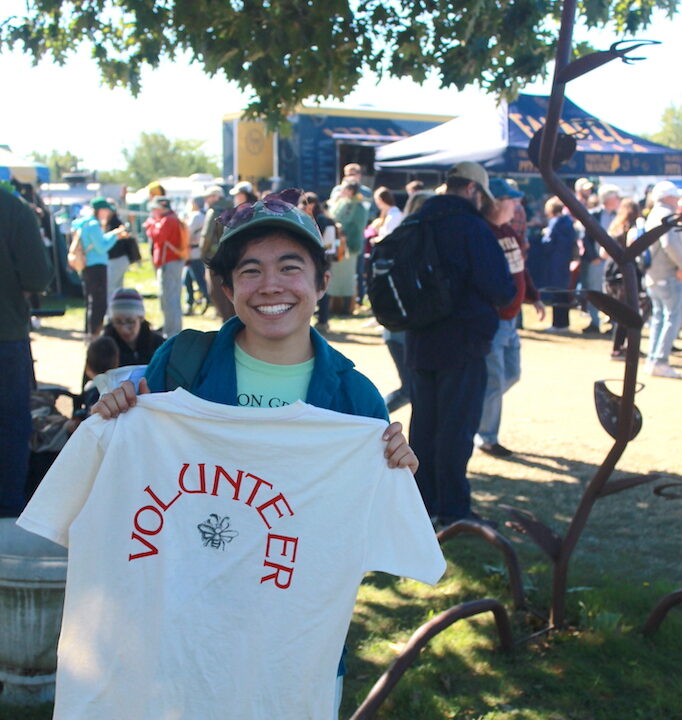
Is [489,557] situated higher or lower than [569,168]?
lower

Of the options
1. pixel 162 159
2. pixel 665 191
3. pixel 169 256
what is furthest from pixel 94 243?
pixel 162 159

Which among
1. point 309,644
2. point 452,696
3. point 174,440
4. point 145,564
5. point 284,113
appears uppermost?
point 284,113

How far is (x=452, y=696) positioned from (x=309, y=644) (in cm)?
169

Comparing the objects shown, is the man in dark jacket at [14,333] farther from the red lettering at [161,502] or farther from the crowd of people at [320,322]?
the red lettering at [161,502]

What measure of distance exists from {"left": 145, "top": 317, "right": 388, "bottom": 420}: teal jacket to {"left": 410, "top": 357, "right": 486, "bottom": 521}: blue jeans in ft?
9.54

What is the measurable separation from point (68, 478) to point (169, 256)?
34.8 ft

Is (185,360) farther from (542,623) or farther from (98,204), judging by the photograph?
(98,204)

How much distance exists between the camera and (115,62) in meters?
6.73

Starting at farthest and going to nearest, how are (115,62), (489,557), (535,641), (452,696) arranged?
(115,62)
(489,557)
(535,641)
(452,696)

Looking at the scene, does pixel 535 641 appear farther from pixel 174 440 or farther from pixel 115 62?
pixel 115 62

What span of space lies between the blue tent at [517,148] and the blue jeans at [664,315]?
16.0ft

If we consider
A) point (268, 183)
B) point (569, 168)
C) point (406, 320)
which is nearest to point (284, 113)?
point (406, 320)

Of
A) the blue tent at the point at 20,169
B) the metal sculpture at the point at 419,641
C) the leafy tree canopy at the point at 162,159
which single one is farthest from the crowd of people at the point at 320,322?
the leafy tree canopy at the point at 162,159

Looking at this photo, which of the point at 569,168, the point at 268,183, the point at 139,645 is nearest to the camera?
the point at 139,645
